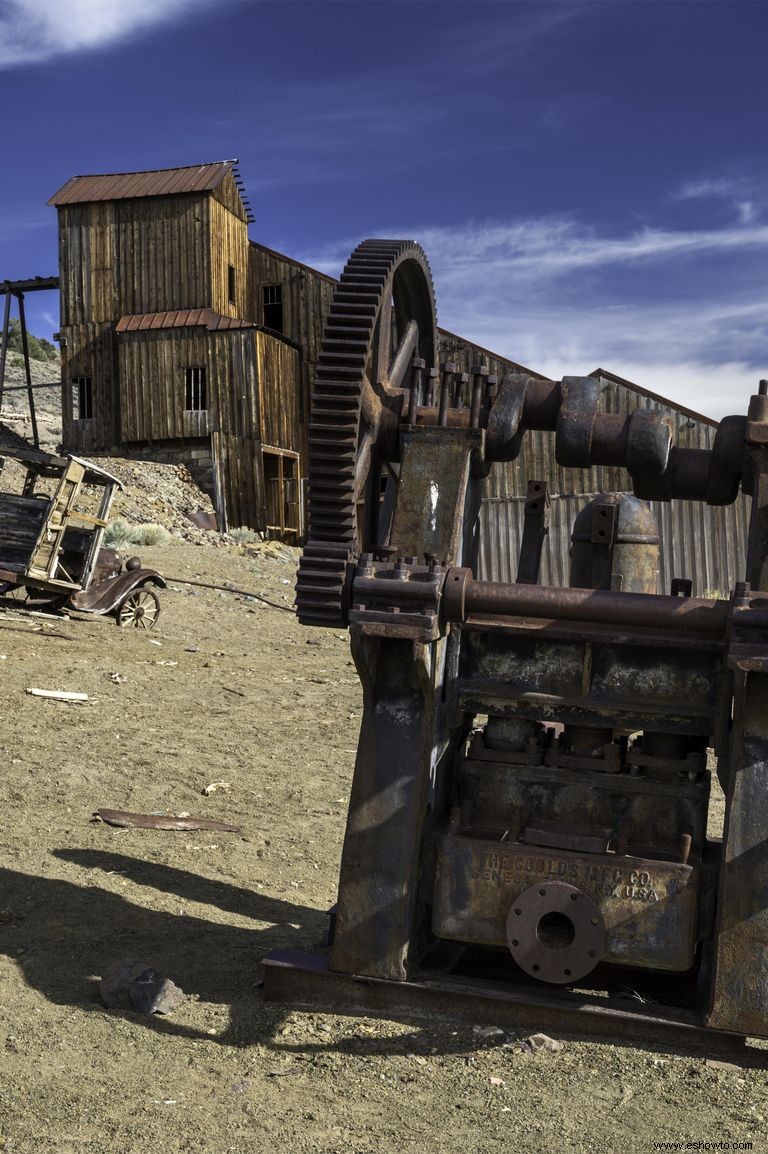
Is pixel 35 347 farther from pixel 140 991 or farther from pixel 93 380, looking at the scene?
pixel 140 991

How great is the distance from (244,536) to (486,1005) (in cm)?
2239

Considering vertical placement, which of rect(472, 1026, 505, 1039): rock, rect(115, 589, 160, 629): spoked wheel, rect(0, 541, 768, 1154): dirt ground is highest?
rect(115, 589, 160, 629): spoked wheel

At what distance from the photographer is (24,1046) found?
3.66 m

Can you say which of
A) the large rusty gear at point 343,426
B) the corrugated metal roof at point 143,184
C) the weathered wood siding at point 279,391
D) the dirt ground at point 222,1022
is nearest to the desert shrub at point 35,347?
the corrugated metal roof at point 143,184

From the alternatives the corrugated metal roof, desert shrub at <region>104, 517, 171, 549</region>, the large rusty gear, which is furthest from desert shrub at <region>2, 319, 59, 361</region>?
the large rusty gear

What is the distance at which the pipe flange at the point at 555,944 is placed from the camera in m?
3.74

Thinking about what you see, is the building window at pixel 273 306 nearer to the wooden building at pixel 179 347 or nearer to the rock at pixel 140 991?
the wooden building at pixel 179 347

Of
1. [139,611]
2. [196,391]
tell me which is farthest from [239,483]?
[139,611]

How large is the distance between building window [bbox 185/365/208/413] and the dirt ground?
60.9 ft

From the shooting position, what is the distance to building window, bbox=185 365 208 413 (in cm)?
2708

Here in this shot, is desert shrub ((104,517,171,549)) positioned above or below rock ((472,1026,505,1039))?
above

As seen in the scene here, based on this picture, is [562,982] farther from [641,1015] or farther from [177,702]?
[177,702]

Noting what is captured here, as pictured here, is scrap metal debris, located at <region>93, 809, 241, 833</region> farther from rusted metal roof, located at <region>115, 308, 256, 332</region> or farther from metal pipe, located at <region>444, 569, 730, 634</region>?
rusted metal roof, located at <region>115, 308, 256, 332</region>

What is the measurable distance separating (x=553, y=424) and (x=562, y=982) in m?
2.02
